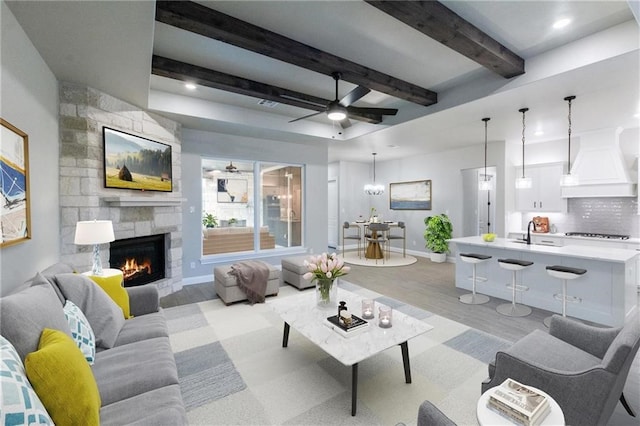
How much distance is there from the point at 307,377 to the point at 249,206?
4.14 metres

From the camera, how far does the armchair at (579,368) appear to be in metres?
1.47

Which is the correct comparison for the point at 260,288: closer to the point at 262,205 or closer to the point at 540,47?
the point at 262,205

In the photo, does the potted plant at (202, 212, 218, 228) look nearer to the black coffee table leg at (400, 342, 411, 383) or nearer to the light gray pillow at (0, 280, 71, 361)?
the light gray pillow at (0, 280, 71, 361)

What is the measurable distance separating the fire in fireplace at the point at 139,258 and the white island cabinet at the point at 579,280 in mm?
4963

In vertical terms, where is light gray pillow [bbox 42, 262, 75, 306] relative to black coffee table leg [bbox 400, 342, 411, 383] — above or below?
above

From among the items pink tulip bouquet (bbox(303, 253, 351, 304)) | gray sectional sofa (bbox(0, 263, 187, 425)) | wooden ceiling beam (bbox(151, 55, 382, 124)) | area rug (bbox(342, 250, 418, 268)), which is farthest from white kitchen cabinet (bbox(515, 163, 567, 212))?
gray sectional sofa (bbox(0, 263, 187, 425))

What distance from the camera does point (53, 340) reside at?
1368 mm

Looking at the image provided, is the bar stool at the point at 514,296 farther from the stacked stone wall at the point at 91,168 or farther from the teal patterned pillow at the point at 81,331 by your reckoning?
the stacked stone wall at the point at 91,168

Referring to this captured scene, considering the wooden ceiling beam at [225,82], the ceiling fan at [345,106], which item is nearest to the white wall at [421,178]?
the ceiling fan at [345,106]

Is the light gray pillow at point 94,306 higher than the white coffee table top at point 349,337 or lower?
higher

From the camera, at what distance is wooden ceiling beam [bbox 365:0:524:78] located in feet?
7.45

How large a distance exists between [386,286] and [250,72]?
391 cm

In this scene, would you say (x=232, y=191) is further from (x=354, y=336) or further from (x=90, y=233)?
(x=354, y=336)

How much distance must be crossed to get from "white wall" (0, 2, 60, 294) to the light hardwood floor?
1824 millimetres
